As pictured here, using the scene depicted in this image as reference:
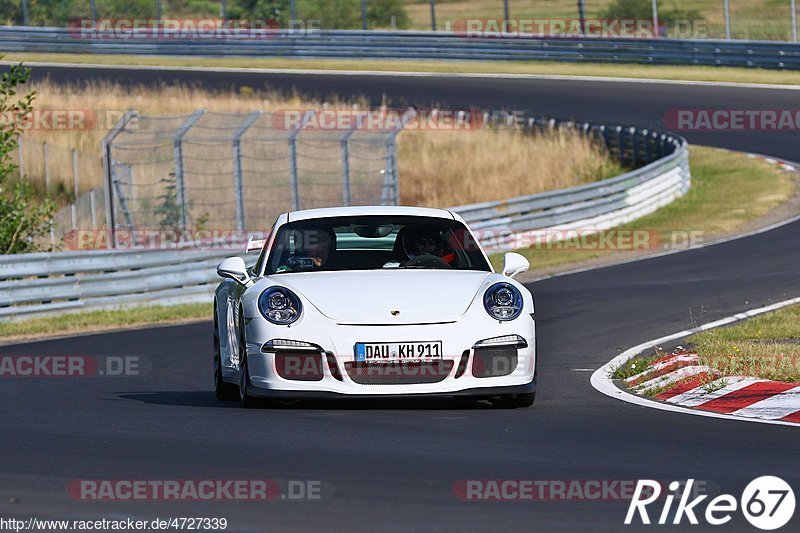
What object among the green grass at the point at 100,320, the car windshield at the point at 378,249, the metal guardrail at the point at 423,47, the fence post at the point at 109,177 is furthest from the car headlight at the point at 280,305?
the metal guardrail at the point at 423,47

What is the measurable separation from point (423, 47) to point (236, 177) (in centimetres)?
2378

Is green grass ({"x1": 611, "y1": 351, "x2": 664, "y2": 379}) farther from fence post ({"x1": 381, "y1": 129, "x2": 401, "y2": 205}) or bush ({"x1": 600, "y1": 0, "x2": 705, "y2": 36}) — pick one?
bush ({"x1": 600, "y1": 0, "x2": 705, "y2": 36})

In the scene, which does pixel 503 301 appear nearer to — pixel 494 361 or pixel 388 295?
pixel 494 361

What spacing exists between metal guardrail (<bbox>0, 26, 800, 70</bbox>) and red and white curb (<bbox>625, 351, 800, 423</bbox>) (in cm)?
3011

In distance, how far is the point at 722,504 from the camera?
19.0 ft

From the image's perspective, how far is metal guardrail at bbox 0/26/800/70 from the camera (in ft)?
132

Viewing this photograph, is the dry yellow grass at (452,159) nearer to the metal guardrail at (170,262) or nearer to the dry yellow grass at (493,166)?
the dry yellow grass at (493,166)

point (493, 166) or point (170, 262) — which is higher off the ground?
point (170, 262)

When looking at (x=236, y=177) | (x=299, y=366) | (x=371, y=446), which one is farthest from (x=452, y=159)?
(x=371, y=446)

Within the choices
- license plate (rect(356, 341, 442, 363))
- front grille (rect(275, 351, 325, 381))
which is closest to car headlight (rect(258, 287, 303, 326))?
front grille (rect(275, 351, 325, 381))

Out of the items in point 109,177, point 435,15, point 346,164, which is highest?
point 435,15

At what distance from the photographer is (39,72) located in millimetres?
45750

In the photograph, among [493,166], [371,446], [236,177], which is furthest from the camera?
[493,166]

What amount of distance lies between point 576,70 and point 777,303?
90.0 feet
